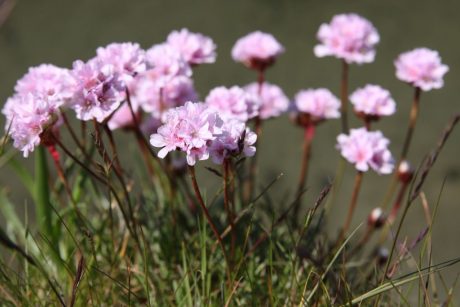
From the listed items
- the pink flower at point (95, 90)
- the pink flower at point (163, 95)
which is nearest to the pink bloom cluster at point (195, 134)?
the pink flower at point (95, 90)

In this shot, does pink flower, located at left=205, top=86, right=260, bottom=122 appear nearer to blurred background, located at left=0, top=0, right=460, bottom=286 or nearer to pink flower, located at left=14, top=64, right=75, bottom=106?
pink flower, located at left=14, top=64, right=75, bottom=106

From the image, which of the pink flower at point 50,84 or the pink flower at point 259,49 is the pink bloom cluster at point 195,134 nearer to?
the pink flower at point 50,84

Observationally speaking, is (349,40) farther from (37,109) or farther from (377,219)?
(37,109)

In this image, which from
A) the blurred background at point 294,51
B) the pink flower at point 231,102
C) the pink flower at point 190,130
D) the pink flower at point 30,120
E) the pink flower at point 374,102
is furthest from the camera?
the blurred background at point 294,51

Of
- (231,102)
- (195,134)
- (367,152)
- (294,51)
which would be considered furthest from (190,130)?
(294,51)

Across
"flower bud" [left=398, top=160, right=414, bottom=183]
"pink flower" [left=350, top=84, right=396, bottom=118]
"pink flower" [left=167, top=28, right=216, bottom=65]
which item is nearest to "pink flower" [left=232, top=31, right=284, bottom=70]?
"pink flower" [left=167, top=28, right=216, bottom=65]

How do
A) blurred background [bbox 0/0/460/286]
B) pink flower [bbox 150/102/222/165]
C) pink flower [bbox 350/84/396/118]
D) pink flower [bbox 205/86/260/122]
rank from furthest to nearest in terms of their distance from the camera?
blurred background [bbox 0/0/460/286] < pink flower [bbox 350/84/396/118] < pink flower [bbox 205/86/260/122] < pink flower [bbox 150/102/222/165]
